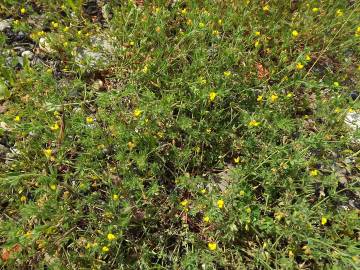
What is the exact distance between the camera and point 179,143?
3.73 meters

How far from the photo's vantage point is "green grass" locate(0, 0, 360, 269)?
308 centimetres

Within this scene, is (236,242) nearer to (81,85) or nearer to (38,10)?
(81,85)

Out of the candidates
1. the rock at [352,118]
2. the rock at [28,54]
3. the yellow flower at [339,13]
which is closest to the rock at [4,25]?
the rock at [28,54]

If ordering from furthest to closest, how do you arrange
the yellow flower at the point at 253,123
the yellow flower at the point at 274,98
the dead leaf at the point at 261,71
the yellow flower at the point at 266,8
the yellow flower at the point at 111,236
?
the yellow flower at the point at 266,8 < the dead leaf at the point at 261,71 < the yellow flower at the point at 274,98 < the yellow flower at the point at 253,123 < the yellow flower at the point at 111,236

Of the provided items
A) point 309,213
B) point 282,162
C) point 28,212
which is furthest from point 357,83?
point 28,212

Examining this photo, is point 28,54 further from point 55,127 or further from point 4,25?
point 55,127

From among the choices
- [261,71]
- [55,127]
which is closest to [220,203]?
[55,127]

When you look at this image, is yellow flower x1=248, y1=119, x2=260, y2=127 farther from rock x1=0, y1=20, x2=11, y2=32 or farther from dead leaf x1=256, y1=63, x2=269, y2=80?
rock x1=0, y1=20, x2=11, y2=32

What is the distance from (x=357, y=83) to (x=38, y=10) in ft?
14.1

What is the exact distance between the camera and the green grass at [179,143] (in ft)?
10.1

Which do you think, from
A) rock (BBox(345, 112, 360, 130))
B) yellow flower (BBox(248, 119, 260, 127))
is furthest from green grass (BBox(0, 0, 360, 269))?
rock (BBox(345, 112, 360, 130))

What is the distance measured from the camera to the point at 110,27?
4.27 meters

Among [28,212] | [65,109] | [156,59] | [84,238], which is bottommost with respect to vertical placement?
[84,238]

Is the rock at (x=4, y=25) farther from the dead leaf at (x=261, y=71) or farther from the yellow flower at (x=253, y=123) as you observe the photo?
the yellow flower at (x=253, y=123)
